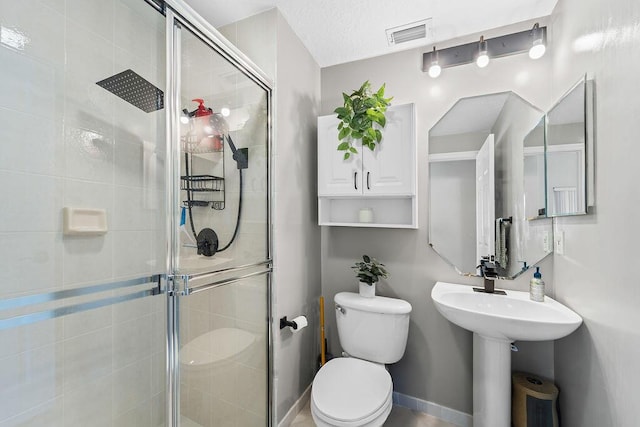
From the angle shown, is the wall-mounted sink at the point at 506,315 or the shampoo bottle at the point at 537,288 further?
the shampoo bottle at the point at 537,288

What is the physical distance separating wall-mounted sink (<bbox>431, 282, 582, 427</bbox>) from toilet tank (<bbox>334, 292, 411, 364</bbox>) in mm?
276

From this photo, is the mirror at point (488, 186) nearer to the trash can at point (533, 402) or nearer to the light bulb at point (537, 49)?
the light bulb at point (537, 49)

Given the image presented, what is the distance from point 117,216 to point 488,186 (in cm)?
188

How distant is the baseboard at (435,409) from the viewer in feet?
5.52

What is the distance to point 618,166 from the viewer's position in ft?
3.19

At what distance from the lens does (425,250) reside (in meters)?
1.79

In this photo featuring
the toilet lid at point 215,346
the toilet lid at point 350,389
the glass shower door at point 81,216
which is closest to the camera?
the glass shower door at point 81,216

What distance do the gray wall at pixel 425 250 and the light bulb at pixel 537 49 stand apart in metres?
0.04

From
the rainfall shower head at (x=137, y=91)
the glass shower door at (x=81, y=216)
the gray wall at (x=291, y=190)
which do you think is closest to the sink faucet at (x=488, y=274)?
the gray wall at (x=291, y=190)

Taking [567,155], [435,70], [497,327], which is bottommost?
[497,327]

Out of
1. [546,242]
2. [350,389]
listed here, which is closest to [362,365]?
[350,389]

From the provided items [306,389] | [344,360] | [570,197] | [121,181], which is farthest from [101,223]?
[570,197]

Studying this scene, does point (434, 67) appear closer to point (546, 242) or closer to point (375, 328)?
point (546, 242)

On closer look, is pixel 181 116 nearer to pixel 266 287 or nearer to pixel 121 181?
pixel 121 181
